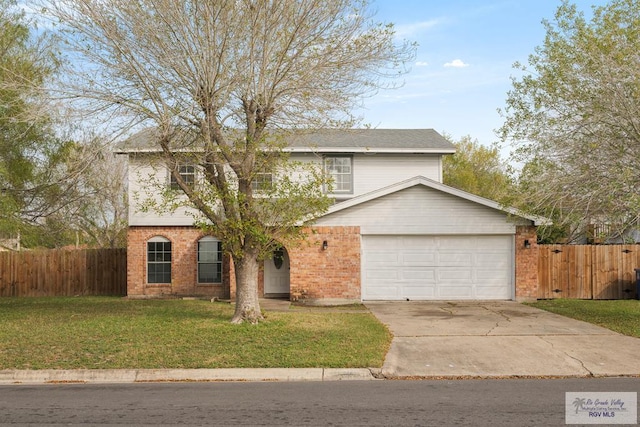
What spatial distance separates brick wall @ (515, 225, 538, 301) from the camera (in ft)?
60.0

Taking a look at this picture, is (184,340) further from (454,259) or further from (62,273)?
(62,273)

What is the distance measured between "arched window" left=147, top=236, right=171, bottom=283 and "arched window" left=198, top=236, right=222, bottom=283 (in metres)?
1.12

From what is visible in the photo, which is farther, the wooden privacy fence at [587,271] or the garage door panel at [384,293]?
the wooden privacy fence at [587,271]

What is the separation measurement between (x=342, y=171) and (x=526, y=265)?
712cm

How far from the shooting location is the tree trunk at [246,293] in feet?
42.6

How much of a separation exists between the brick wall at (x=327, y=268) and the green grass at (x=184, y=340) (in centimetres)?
258

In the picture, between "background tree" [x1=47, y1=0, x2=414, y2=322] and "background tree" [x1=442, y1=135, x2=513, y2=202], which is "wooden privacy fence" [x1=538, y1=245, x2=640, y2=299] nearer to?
"background tree" [x1=47, y1=0, x2=414, y2=322]

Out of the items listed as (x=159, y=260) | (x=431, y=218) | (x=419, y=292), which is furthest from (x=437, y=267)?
(x=159, y=260)

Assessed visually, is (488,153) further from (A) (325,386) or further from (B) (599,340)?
(A) (325,386)

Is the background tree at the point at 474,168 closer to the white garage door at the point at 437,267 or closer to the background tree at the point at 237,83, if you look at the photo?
the white garage door at the point at 437,267

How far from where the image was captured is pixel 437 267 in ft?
60.7

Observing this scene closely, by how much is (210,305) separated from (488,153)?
31.1 meters

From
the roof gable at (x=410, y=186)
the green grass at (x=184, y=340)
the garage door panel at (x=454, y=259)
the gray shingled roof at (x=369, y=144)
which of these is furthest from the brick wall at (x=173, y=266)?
the garage door panel at (x=454, y=259)

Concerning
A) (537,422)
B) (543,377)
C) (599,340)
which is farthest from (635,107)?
(537,422)
